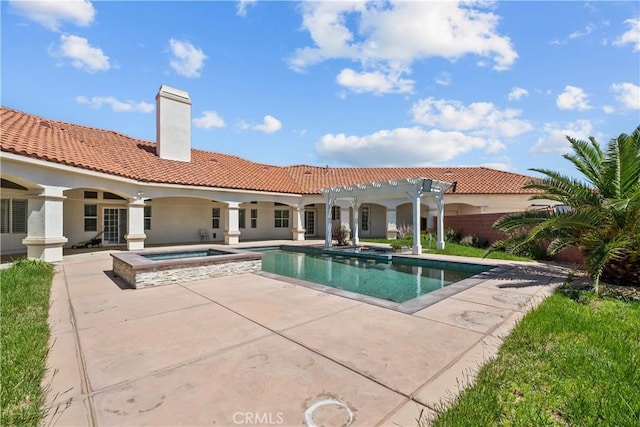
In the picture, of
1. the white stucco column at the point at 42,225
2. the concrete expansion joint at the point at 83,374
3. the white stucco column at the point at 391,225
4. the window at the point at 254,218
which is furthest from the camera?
the window at the point at 254,218

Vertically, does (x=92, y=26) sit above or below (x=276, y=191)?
above

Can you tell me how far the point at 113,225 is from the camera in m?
19.1

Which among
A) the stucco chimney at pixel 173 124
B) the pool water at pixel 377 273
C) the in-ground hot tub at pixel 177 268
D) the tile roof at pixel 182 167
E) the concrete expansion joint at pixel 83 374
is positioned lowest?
the pool water at pixel 377 273

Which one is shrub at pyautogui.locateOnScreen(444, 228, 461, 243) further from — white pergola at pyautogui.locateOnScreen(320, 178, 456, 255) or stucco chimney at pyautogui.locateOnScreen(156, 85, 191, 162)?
stucco chimney at pyautogui.locateOnScreen(156, 85, 191, 162)

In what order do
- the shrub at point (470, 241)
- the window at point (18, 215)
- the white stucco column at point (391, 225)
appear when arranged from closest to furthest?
the window at point (18, 215) → the shrub at point (470, 241) → the white stucco column at point (391, 225)

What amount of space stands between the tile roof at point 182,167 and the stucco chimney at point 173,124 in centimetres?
80

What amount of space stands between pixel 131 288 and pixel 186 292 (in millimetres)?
1717

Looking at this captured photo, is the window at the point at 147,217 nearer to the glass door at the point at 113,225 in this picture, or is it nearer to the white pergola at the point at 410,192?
the glass door at the point at 113,225

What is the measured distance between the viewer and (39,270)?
10.1 metres

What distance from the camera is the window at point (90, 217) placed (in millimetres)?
18000

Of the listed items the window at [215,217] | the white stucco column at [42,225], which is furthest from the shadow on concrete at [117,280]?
the window at [215,217]

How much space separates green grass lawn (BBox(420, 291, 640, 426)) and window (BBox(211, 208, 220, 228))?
70.3 feet

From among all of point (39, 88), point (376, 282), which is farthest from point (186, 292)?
point (39, 88)

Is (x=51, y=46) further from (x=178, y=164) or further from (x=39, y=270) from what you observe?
(x=178, y=164)
